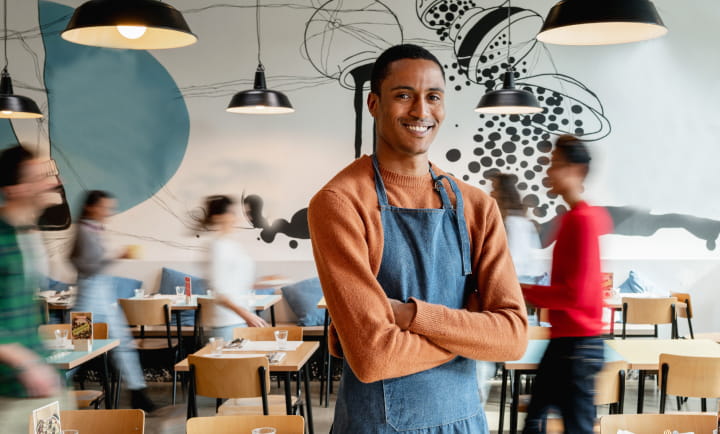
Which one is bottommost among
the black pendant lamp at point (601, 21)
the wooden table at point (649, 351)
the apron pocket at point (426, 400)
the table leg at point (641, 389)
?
the table leg at point (641, 389)

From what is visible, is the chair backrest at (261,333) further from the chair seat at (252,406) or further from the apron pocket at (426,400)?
the apron pocket at (426,400)

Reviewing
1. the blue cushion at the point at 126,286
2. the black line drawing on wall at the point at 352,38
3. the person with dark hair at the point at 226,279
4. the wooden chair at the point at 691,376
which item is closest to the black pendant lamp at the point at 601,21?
the wooden chair at the point at 691,376

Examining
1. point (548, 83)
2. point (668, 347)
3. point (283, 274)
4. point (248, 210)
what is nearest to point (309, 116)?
point (248, 210)

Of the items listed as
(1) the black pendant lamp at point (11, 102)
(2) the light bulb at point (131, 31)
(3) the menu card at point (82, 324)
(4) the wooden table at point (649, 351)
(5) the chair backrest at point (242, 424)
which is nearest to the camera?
(5) the chair backrest at point (242, 424)

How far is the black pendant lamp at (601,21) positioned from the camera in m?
2.85

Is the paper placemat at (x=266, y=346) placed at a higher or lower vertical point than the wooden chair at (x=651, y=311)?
lower

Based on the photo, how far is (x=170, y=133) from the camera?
25.6ft

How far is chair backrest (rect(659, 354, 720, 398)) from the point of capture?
398cm

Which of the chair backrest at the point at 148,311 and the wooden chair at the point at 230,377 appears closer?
the wooden chair at the point at 230,377

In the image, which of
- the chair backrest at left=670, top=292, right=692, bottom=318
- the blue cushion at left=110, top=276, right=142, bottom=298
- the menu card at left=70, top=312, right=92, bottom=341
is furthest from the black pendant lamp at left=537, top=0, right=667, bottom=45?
the blue cushion at left=110, top=276, right=142, bottom=298

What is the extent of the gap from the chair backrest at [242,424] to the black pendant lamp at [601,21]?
1922mm

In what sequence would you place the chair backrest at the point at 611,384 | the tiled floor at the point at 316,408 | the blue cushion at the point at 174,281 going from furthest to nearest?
the blue cushion at the point at 174,281, the tiled floor at the point at 316,408, the chair backrest at the point at 611,384

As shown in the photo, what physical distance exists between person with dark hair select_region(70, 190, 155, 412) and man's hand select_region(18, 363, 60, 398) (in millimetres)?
2393

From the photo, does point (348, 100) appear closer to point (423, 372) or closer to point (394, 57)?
point (394, 57)
